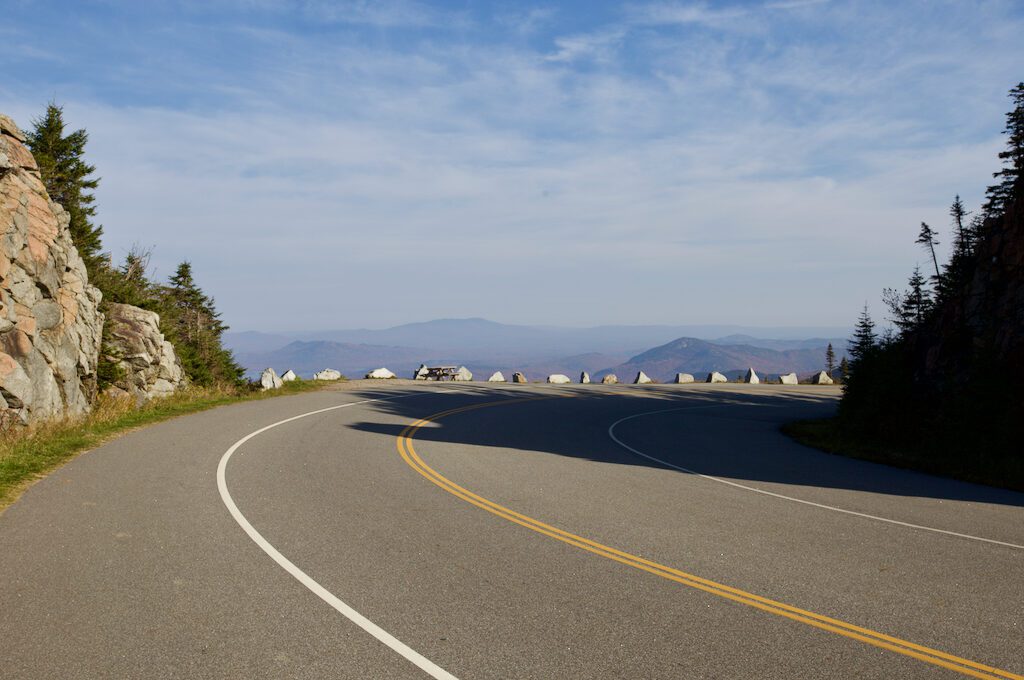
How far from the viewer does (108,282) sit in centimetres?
2784

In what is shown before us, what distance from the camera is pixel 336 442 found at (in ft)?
58.6

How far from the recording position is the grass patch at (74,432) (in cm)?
1288

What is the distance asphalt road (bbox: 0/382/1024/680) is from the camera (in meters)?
5.84

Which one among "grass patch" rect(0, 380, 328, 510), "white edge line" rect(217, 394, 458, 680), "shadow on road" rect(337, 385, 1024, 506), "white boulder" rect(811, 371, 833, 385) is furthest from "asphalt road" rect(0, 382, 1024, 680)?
"white boulder" rect(811, 371, 833, 385)

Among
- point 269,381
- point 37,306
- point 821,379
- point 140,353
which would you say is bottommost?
point 269,381

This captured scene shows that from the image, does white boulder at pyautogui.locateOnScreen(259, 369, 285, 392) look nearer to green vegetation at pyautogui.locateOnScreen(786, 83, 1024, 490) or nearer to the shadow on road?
the shadow on road

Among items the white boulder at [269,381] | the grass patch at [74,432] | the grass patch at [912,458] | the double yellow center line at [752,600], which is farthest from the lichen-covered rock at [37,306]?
the grass patch at [912,458]

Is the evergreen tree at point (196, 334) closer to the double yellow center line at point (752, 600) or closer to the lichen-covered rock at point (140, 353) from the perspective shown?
the lichen-covered rock at point (140, 353)

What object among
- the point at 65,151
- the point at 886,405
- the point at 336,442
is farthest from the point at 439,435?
the point at 65,151

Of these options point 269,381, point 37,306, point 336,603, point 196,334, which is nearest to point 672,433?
point 336,603

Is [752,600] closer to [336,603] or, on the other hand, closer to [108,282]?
[336,603]

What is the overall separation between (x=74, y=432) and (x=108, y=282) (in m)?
12.8

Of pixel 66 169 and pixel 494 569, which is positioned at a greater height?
pixel 66 169

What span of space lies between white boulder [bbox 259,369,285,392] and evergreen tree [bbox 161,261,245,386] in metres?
2.88
